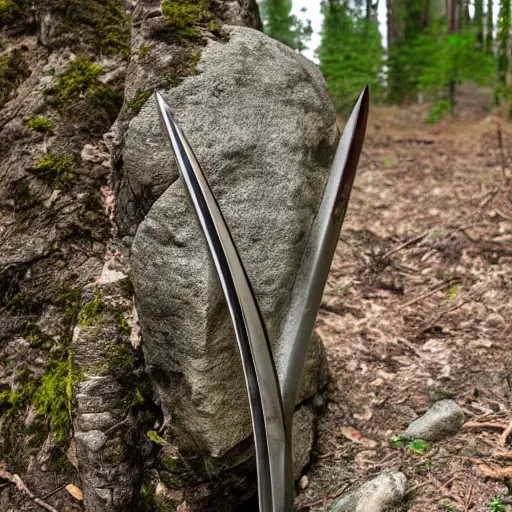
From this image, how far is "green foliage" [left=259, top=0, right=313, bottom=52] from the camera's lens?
616 centimetres

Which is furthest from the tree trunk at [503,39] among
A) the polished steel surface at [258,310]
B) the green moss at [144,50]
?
the green moss at [144,50]

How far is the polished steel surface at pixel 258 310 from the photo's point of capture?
5.51 feet

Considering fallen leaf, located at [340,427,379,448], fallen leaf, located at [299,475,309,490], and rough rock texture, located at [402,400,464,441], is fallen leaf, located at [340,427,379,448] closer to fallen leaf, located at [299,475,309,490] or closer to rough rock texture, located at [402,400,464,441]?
rough rock texture, located at [402,400,464,441]

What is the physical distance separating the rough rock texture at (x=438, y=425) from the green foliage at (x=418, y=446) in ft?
0.07

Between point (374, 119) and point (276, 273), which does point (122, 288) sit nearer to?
point (276, 273)

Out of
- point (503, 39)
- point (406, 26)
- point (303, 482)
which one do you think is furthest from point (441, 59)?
point (303, 482)

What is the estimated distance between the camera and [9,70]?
2.67 m

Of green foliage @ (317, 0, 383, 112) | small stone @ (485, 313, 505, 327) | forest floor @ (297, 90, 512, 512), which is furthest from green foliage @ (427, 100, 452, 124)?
small stone @ (485, 313, 505, 327)

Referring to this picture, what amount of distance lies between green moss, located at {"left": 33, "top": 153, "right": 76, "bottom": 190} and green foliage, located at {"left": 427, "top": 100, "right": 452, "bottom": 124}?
5.52m

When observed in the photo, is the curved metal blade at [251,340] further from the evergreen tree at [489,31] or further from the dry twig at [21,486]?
the evergreen tree at [489,31]

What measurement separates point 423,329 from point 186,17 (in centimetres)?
210

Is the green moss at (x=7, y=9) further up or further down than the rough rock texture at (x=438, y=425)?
further up

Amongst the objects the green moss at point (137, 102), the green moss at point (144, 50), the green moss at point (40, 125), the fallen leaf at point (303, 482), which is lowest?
the fallen leaf at point (303, 482)

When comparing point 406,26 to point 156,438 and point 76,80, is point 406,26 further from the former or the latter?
point 156,438
